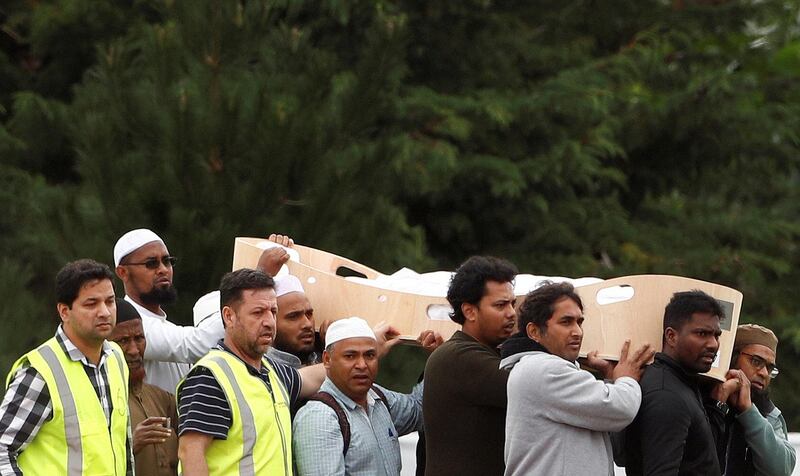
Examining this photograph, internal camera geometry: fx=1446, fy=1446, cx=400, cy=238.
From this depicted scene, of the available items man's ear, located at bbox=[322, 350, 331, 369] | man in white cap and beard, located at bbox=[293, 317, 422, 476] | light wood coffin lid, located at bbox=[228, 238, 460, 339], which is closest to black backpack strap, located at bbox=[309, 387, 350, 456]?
man in white cap and beard, located at bbox=[293, 317, 422, 476]

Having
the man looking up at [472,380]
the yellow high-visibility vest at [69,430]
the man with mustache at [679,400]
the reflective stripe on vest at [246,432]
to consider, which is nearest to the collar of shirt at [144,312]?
the yellow high-visibility vest at [69,430]

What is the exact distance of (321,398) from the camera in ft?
17.0

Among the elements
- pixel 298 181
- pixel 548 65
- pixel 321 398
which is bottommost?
pixel 321 398

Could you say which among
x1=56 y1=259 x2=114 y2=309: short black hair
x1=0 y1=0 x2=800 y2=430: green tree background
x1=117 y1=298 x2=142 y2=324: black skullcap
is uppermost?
x1=0 y1=0 x2=800 y2=430: green tree background

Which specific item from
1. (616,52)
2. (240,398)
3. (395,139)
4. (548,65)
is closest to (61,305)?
(240,398)

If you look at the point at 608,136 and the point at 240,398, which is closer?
the point at 240,398

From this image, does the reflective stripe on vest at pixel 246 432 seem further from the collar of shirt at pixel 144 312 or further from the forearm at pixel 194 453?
the collar of shirt at pixel 144 312

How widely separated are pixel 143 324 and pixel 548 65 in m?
9.07

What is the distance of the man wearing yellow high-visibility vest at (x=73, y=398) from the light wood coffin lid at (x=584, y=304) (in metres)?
0.98

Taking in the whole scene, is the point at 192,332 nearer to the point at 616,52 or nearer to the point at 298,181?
the point at 298,181

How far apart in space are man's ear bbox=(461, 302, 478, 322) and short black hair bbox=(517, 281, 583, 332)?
27 cm

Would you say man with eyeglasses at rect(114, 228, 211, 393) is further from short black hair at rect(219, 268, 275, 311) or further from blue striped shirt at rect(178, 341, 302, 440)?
blue striped shirt at rect(178, 341, 302, 440)

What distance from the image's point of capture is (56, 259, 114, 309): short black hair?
15.5ft

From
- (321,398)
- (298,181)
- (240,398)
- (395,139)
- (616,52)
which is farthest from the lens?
(616,52)
